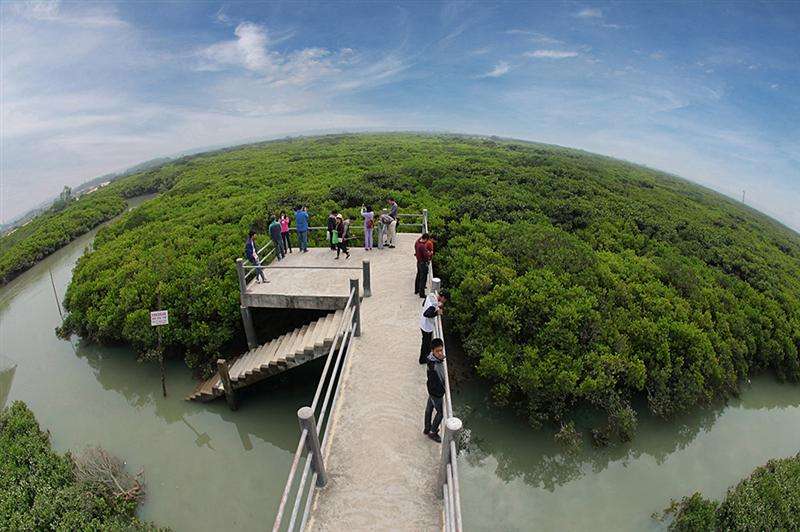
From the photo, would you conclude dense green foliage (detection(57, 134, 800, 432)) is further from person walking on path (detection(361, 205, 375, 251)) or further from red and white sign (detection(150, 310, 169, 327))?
person walking on path (detection(361, 205, 375, 251))

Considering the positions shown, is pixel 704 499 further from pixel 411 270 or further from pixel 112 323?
pixel 112 323

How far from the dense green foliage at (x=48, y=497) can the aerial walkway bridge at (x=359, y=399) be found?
134 inches

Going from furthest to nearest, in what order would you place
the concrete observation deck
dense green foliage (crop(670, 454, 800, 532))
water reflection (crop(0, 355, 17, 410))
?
water reflection (crop(0, 355, 17, 410)) → the concrete observation deck → dense green foliage (crop(670, 454, 800, 532))

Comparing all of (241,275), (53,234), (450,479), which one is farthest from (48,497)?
(53,234)

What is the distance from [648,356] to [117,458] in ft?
51.0

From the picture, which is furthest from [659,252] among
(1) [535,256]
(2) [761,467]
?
(2) [761,467]

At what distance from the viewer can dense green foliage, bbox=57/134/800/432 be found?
11695mm

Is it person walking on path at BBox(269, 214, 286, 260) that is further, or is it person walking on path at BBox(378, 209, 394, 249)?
person walking on path at BBox(378, 209, 394, 249)

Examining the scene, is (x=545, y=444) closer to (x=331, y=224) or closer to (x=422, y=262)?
(x=422, y=262)

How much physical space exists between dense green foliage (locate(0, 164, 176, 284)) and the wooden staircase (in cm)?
2177

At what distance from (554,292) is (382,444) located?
28.6 ft

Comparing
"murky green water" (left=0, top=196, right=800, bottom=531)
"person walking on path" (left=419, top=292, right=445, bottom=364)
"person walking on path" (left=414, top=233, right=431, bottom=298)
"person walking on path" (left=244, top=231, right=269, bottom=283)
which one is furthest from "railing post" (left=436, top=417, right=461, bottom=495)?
"person walking on path" (left=244, top=231, right=269, bottom=283)

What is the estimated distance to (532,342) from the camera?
475 inches

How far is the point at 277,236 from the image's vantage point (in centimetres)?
1375
